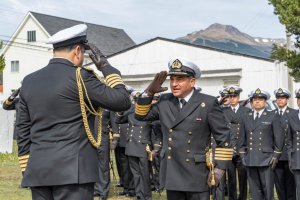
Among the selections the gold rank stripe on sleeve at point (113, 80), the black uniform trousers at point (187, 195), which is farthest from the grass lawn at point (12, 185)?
the gold rank stripe on sleeve at point (113, 80)

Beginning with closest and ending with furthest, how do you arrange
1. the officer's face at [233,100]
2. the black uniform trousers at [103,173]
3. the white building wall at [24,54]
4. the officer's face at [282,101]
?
1. the officer's face at [282,101]
2. the black uniform trousers at [103,173]
3. the officer's face at [233,100]
4. the white building wall at [24,54]

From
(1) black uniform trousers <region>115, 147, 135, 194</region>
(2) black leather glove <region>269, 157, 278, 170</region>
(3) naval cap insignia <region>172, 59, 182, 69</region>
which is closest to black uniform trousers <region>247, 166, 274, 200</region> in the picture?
(2) black leather glove <region>269, 157, 278, 170</region>

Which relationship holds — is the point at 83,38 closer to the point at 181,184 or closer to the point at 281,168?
the point at 181,184

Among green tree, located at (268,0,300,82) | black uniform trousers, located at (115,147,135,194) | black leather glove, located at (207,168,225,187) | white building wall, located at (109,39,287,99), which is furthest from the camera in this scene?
white building wall, located at (109,39,287,99)

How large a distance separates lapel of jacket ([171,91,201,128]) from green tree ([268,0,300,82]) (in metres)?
9.28

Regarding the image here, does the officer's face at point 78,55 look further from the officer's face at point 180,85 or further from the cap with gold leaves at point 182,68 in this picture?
the officer's face at point 180,85

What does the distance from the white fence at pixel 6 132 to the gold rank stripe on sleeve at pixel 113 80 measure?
16637 mm

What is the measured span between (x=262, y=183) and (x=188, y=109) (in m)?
4.03

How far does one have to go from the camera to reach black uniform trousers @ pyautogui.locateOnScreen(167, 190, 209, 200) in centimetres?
556

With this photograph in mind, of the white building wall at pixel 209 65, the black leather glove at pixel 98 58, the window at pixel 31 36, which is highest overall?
the window at pixel 31 36

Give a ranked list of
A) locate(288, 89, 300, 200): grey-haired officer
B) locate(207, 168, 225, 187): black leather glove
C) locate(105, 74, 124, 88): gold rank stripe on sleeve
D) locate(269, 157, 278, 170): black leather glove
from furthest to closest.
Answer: locate(269, 157, 278, 170): black leather glove → locate(288, 89, 300, 200): grey-haired officer → locate(207, 168, 225, 187): black leather glove → locate(105, 74, 124, 88): gold rank stripe on sleeve

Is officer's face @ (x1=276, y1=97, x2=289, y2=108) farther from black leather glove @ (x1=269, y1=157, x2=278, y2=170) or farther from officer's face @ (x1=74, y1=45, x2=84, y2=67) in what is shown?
officer's face @ (x1=74, y1=45, x2=84, y2=67)


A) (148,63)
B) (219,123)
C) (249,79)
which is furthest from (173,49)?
(219,123)

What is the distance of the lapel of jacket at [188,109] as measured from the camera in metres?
5.64
